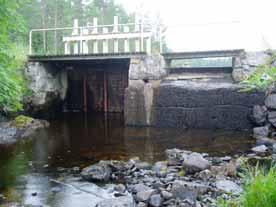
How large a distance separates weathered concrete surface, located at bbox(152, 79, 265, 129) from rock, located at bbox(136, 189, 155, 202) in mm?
7051

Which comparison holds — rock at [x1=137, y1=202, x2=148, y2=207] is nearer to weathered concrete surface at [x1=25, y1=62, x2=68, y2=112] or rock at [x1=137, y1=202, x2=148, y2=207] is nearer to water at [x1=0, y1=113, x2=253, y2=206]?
water at [x1=0, y1=113, x2=253, y2=206]

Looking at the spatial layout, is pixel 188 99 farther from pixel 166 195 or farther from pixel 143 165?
pixel 166 195

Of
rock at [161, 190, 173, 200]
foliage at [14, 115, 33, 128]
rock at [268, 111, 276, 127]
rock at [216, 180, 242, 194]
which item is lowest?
foliage at [14, 115, 33, 128]

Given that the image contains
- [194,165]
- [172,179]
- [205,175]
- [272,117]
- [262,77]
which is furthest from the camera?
[272,117]

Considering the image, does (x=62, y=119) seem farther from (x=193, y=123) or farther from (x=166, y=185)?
(x=166, y=185)

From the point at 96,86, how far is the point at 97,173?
11013 millimetres

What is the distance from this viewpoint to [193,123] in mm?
12891

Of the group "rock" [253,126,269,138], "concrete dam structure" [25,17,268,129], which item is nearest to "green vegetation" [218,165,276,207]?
"rock" [253,126,269,138]

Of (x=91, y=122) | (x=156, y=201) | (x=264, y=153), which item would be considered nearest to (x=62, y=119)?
(x=91, y=122)

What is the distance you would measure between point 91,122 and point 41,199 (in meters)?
9.13

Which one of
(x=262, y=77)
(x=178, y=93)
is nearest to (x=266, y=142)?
(x=178, y=93)

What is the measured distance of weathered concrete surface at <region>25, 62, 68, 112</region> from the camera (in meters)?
15.9

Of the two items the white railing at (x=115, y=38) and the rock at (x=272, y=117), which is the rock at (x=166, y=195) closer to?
the rock at (x=272, y=117)

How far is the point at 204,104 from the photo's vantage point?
41.9 ft
